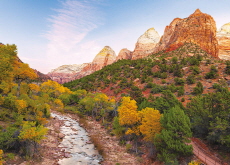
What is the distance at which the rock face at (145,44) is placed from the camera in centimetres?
10453

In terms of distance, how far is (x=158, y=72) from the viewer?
4991 centimetres

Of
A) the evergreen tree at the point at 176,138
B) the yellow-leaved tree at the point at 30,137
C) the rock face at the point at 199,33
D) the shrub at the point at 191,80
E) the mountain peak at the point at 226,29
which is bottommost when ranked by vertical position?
the yellow-leaved tree at the point at 30,137

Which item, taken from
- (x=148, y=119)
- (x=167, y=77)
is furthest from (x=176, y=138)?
(x=167, y=77)

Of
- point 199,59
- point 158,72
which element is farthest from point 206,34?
point 158,72

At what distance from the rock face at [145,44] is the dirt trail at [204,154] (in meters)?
89.3

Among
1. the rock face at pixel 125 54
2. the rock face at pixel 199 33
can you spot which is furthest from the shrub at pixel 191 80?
the rock face at pixel 125 54

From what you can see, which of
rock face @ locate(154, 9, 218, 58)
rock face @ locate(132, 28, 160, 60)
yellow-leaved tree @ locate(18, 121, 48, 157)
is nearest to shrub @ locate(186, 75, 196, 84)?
rock face @ locate(154, 9, 218, 58)

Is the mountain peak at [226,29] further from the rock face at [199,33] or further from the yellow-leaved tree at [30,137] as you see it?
the yellow-leaved tree at [30,137]

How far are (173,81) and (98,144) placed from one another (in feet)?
99.6

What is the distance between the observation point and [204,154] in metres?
13.4

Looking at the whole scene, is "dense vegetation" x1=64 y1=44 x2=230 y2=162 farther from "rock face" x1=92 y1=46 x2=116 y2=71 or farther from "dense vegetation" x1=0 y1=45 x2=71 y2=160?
"rock face" x1=92 y1=46 x2=116 y2=71

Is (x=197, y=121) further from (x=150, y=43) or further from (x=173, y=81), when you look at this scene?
(x=150, y=43)

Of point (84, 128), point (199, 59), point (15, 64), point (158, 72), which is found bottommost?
point (84, 128)

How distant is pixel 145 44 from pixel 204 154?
105 metres
